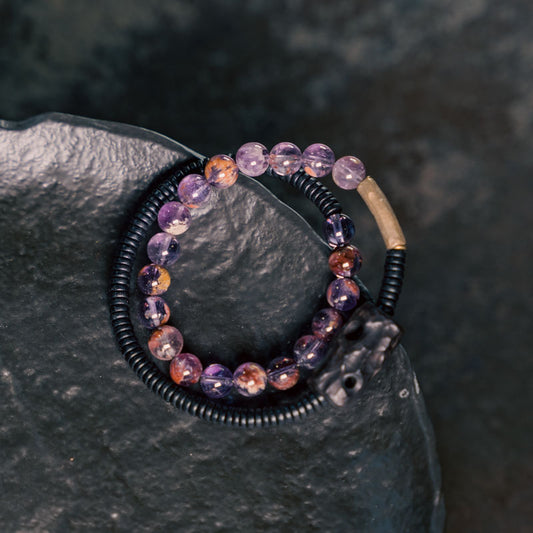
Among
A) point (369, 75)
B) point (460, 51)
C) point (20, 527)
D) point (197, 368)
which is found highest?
point (460, 51)

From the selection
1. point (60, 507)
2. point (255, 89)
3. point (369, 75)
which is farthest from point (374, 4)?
point (60, 507)

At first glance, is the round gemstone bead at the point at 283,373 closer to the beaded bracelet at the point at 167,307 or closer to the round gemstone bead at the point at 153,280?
the beaded bracelet at the point at 167,307

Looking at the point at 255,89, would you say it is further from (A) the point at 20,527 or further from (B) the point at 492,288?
(A) the point at 20,527

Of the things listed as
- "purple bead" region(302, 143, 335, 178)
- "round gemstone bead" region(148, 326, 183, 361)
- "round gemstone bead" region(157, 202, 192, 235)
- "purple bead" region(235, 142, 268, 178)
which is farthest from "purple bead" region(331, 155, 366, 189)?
"round gemstone bead" region(148, 326, 183, 361)

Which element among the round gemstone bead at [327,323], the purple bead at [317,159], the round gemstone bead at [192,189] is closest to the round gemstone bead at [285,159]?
the purple bead at [317,159]

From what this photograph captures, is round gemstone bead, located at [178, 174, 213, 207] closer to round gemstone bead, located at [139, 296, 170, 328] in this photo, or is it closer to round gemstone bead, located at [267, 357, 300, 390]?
round gemstone bead, located at [139, 296, 170, 328]
